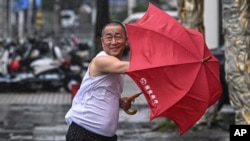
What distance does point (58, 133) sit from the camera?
35.0ft

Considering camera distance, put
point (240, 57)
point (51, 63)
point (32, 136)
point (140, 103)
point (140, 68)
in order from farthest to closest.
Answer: point (51, 63) < point (140, 103) < point (32, 136) < point (240, 57) < point (140, 68)

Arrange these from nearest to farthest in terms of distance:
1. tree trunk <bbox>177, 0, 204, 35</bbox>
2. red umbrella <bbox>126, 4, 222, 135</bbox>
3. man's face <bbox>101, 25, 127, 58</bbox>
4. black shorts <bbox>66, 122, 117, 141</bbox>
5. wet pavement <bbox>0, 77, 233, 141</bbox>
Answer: red umbrella <bbox>126, 4, 222, 135</bbox>, man's face <bbox>101, 25, 127, 58</bbox>, black shorts <bbox>66, 122, 117, 141</bbox>, wet pavement <bbox>0, 77, 233, 141</bbox>, tree trunk <bbox>177, 0, 204, 35</bbox>

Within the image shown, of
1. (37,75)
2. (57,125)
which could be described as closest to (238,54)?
(57,125)

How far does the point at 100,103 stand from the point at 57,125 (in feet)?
22.3

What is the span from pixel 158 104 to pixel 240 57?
3.54 meters

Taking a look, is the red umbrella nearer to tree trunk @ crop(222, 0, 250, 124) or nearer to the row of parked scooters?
tree trunk @ crop(222, 0, 250, 124)

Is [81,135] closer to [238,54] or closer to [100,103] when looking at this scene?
[100,103]

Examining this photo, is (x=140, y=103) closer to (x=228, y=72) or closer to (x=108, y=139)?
(x=228, y=72)

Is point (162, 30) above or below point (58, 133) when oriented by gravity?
above

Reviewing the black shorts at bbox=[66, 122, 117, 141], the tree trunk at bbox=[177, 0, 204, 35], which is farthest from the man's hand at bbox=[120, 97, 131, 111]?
the tree trunk at bbox=[177, 0, 204, 35]

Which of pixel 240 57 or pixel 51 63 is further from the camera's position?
pixel 51 63

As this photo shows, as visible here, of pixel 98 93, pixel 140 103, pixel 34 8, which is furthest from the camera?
pixel 34 8

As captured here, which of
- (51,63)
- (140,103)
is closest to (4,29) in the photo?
(51,63)

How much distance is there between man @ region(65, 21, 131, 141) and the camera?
487 centimetres
